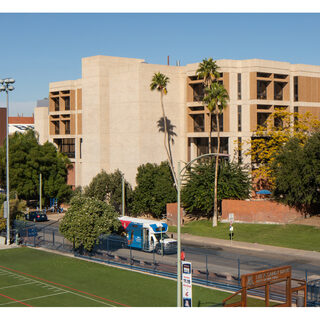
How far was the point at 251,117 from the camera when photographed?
6994 cm

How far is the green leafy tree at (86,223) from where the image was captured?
4288 centimetres

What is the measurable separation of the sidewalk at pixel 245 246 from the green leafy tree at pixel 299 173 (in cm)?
869

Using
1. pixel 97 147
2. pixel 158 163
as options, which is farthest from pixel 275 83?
pixel 97 147

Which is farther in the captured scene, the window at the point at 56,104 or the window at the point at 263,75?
the window at the point at 56,104

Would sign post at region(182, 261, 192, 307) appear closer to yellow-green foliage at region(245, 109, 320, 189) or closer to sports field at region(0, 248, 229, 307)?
sports field at region(0, 248, 229, 307)

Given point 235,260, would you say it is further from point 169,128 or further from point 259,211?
point 169,128

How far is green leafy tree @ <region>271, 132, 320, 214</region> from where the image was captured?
53.0m

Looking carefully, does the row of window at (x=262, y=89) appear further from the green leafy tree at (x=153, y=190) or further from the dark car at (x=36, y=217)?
the dark car at (x=36, y=217)

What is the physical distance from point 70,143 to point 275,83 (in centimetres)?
3713

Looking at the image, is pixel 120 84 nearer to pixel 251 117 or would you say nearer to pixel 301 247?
pixel 251 117

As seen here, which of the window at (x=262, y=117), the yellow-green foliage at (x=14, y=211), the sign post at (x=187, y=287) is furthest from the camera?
the window at (x=262, y=117)

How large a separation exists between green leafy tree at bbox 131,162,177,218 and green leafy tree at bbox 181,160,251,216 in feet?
A: 15.4

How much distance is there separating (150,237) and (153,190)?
23.6 meters

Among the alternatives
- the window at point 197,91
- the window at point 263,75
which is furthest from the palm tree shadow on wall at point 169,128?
the window at point 263,75
